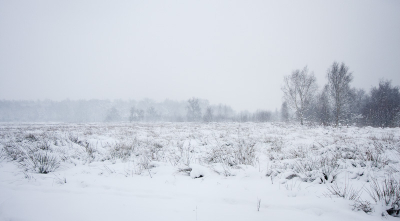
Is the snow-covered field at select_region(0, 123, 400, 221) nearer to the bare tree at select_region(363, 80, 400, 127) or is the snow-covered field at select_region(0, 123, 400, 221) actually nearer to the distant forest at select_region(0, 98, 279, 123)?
the bare tree at select_region(363, 80, 400, 127)

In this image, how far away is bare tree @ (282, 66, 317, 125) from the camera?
20.4 metres

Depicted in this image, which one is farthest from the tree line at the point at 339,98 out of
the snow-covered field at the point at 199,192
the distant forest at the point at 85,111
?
the distant forest at the point at 85,111

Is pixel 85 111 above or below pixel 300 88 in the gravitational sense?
below

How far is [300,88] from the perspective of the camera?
68.3 feet

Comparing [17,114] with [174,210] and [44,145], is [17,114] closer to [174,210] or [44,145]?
[44,145]

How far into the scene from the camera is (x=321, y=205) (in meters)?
1.90

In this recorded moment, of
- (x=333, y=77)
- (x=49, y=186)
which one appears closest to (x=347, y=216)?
(x=49, y=186)

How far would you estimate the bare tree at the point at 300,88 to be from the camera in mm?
20375

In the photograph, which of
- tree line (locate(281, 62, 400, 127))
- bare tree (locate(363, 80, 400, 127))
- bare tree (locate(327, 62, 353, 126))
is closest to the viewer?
bare tree (locate(327, 62, 353, 126))

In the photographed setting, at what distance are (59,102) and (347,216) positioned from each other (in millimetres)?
113212

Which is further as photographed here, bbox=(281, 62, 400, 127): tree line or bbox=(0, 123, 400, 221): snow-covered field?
bbox=(281, 62, 400, 127): tree line

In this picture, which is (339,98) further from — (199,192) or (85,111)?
(85,111)

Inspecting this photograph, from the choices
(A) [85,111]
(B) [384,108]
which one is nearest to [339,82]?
(B) [384,108]

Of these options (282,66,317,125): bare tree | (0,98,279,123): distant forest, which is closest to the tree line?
(282,66,317,125): bare tree
